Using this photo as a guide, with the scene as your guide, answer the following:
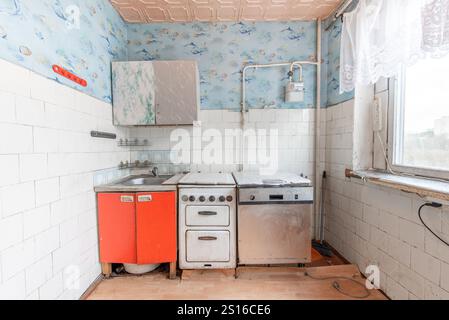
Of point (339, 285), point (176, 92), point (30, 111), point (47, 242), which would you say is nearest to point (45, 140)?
point (30, 111)

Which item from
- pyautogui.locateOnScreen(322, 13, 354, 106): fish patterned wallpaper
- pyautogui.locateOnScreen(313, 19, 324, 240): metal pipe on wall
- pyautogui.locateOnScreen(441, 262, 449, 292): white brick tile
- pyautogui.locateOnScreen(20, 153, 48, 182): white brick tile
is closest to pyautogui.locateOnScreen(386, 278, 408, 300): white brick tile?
pyautogui.locateOnScreen(441, 262, 449, 292): white brick tile

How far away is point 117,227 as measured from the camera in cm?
176

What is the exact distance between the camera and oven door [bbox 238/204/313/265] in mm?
1835

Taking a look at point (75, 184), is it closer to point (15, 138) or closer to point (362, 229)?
point (15, 138)

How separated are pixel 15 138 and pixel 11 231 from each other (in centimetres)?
45

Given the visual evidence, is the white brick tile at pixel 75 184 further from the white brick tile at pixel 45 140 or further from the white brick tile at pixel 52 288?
the white brick tile at pixel 52 288

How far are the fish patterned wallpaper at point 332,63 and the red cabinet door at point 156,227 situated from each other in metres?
1.91

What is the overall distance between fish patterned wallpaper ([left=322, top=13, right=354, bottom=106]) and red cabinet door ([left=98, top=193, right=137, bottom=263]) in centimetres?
219

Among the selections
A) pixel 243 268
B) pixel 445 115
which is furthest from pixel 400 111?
pixel 243 268

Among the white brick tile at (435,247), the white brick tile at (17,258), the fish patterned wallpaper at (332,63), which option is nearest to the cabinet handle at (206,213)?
the white brick tile at (17,258)

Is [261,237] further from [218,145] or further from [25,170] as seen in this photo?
[25,170]

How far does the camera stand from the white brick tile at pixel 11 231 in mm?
992

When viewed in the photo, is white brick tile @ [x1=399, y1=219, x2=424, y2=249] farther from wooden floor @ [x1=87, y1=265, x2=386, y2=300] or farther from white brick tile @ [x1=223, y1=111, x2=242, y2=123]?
white brick tile @ [x1=223, y1=111, x2=242, y2=123]
